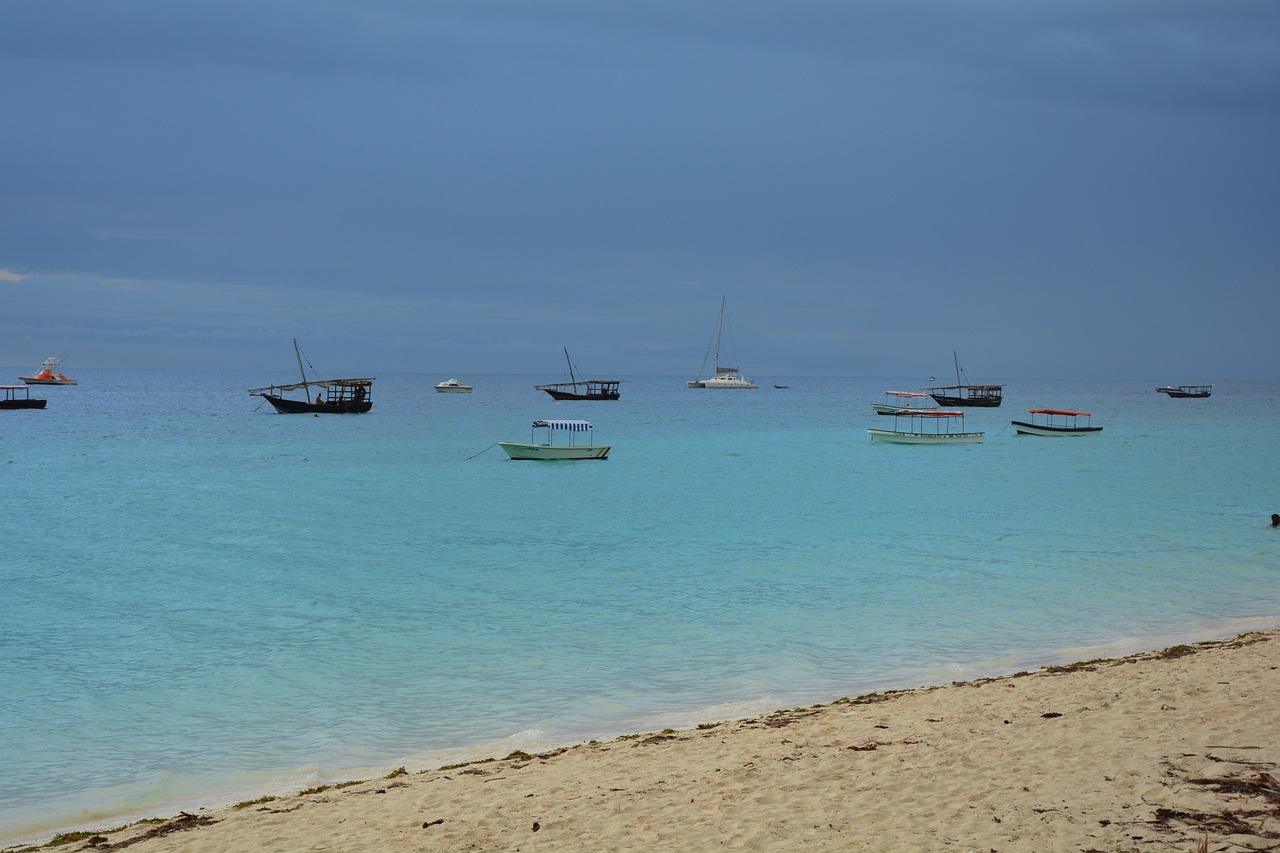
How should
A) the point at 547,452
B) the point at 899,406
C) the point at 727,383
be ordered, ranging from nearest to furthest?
1. the point at 547,452
2. the point at 899,406
3. the point at 727,383

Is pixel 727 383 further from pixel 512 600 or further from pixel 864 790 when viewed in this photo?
pixel 864 790

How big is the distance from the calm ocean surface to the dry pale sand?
1817mm

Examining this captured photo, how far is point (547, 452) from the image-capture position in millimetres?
51750

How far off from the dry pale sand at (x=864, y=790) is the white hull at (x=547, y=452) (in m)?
41.2

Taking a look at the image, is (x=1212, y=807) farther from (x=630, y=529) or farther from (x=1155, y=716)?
(x=630, y=529)

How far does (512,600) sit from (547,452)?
105 ft

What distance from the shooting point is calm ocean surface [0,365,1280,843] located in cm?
1188

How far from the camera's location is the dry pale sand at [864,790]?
710 cm

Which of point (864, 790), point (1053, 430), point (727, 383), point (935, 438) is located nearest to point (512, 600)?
point (864, 790)

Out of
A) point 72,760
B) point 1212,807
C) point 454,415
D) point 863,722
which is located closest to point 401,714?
point 72,760

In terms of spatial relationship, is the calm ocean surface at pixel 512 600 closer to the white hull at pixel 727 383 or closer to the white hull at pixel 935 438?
the white hull at pixel 935 438

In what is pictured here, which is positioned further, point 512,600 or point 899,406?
point 899,406

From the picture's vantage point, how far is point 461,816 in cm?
793

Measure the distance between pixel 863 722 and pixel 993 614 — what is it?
29.2 feet
